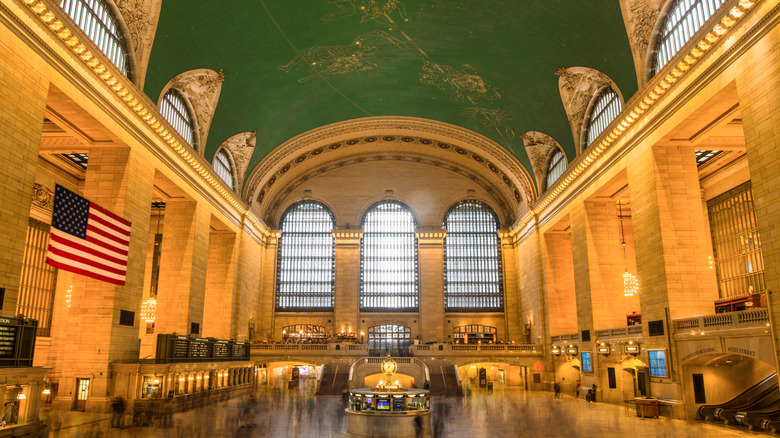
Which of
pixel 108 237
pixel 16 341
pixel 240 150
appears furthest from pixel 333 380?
pixel 16 341

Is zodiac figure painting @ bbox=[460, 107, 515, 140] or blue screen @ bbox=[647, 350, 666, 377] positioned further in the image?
zodiac figure painting @ bbox=[460, 107, 515, 140]

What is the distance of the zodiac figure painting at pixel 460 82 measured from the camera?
2705 cm

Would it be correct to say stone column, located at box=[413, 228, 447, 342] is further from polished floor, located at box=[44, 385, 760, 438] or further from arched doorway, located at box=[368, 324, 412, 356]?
polished floor, located at box=[44, 385, 760, 438]

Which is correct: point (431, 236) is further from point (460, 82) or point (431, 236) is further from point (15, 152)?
point (15, 152)

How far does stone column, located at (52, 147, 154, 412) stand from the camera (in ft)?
56.2

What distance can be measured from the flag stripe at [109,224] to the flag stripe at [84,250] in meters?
0.79

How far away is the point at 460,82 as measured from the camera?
28.2m

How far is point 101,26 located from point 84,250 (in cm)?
735

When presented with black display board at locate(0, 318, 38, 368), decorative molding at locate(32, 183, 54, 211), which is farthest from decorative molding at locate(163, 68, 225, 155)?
black display board at locate(0, 318, 38, 368)

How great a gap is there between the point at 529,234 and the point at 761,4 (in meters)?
22.6

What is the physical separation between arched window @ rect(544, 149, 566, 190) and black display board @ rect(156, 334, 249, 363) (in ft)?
64.3

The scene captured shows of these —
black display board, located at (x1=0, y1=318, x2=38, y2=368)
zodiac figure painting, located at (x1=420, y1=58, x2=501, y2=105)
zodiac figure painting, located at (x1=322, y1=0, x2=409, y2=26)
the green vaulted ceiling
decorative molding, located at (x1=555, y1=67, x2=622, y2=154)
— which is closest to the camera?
black display board, located at (x1=0, y1=318, x2=38, y2=368)

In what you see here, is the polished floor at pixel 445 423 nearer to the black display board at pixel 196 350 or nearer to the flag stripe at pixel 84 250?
the black display board at pixel 196 350

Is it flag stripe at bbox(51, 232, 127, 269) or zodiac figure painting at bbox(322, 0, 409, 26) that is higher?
zodiac figure painting at bbox(322, 0, 409, 26)
